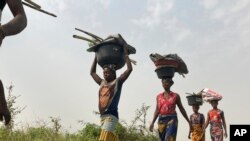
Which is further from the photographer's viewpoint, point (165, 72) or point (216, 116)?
point (216, 116)

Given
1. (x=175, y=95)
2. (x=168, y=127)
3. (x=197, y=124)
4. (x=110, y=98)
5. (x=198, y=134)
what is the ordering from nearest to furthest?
(x=110, y=98) < (x=168, y=127) < (x=175, y=95) < (x=198, y=134) < (x=197, y=124)

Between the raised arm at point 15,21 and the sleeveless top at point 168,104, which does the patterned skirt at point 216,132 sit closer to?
the sleeveless top at point 168,104

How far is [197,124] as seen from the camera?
11.1 metres

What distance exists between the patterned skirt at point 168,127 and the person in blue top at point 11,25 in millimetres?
6021

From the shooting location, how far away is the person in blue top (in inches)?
79.2

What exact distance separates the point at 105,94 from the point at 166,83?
2.45 metres

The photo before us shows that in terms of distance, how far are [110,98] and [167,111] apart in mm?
2409

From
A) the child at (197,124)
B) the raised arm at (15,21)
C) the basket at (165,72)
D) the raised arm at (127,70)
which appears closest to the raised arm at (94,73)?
the raised arm at (127,70)

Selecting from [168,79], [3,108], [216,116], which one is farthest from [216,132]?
[3,108]

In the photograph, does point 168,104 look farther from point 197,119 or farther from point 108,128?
point 197,119

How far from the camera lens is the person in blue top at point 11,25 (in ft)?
6.60

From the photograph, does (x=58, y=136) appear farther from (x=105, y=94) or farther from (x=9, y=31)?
(x=9, y=31)

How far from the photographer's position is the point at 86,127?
12766 mm

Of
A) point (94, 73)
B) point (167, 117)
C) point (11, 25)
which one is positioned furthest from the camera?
point (167, 117)
